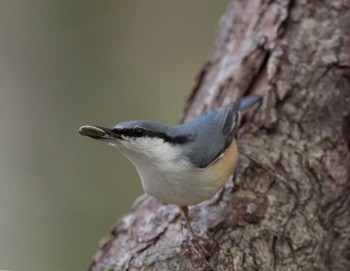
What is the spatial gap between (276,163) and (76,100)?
8.14 ft

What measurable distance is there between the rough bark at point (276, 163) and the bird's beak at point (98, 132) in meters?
0.46

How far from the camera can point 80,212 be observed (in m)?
4.11

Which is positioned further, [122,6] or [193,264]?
[122,6]

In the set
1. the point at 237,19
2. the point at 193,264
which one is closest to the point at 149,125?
the point at 193,264

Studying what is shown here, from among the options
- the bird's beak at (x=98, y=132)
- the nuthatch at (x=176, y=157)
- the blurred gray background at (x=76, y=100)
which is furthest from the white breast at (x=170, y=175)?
the blurred gray background at (x=76, y=100)

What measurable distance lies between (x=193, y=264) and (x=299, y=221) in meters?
0.52

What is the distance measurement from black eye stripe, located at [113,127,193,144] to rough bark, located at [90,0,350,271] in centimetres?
32

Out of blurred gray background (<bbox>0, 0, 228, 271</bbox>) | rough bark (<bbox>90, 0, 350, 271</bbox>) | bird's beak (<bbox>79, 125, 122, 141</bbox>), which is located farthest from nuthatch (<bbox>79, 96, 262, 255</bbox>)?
blurred gray background (<bbox>0, 0, 228, 271</bbox>)

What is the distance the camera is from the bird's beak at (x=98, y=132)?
1.80 m

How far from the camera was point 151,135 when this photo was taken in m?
1.95

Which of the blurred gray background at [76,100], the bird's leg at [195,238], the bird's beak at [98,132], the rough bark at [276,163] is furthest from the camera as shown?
the blurred gray background at [76,100]

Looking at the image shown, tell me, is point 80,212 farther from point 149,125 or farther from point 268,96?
point 149,125

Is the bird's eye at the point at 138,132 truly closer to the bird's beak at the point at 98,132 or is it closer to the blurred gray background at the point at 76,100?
the bird's beak at the point at 98,132

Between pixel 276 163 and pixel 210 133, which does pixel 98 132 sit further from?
pixel 276 163
